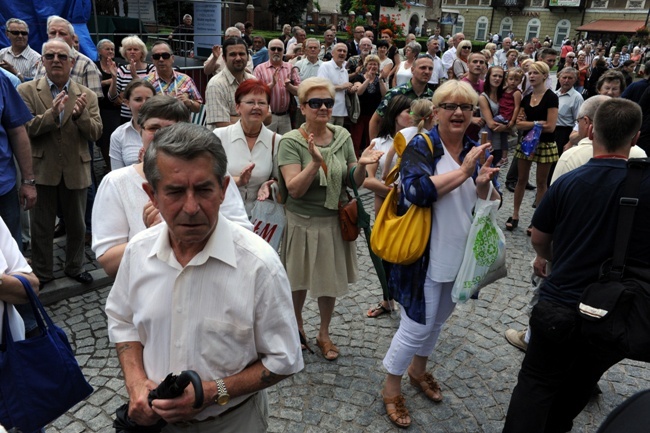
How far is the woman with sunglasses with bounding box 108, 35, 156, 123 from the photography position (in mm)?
5656

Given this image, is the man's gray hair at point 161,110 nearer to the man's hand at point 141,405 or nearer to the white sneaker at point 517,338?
the man's hand at point 141,405

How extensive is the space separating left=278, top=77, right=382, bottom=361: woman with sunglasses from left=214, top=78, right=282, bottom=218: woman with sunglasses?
0.16m

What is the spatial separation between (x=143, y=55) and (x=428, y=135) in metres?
4.31

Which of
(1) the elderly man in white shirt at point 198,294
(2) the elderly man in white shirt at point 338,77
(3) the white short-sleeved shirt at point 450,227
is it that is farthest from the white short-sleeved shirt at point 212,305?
(2) the elderly man in white shirt at point 338,77

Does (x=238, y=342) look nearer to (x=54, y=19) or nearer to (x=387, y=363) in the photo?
(x=387, y=363)

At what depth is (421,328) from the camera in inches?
120

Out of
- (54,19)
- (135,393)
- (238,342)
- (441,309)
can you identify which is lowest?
(441,309)

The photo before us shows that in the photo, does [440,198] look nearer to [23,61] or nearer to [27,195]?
[27,195]

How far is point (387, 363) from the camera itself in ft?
10.5

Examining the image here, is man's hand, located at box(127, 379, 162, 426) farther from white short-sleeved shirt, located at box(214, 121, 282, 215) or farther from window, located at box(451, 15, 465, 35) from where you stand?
window, located at box(451, 15, 465, 35)

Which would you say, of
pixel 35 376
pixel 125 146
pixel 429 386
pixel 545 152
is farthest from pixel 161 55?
pixel 545 152

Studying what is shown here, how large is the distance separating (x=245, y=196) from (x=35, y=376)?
6.04 feet

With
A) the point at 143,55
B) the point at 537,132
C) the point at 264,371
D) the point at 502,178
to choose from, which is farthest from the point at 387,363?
the point at 502,178

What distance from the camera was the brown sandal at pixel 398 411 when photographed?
316cm
